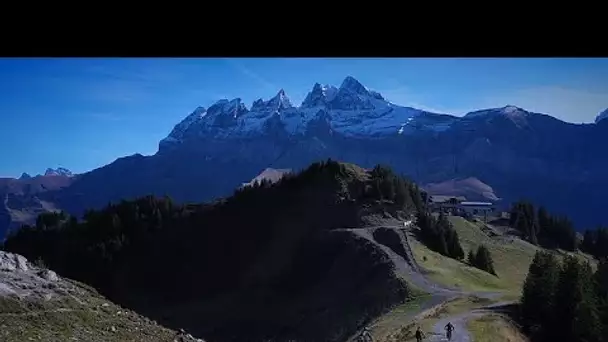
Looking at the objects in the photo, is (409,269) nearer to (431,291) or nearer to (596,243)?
(431,291)

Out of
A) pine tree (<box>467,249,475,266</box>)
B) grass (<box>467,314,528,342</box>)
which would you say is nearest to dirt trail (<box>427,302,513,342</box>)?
grass (<box>467,314,528,342</box>)

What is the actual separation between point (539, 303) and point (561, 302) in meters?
1.50

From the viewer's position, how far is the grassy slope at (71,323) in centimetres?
1922

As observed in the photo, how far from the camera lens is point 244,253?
77062mm

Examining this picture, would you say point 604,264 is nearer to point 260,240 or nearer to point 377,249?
point 377,249

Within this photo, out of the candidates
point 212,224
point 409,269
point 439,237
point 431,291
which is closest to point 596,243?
point 439,237

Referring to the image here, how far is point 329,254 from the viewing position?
229ft

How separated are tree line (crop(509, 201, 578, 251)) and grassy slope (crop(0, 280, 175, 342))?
80597 mm

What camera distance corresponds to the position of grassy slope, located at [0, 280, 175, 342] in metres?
19.2

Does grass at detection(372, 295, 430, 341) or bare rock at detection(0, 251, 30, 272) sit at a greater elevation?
bare rock at detection(0, 251, 30, 272)

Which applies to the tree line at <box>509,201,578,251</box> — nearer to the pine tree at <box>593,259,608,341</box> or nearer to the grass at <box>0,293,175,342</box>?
the pine tree at <box>593,259,608,341</box>
